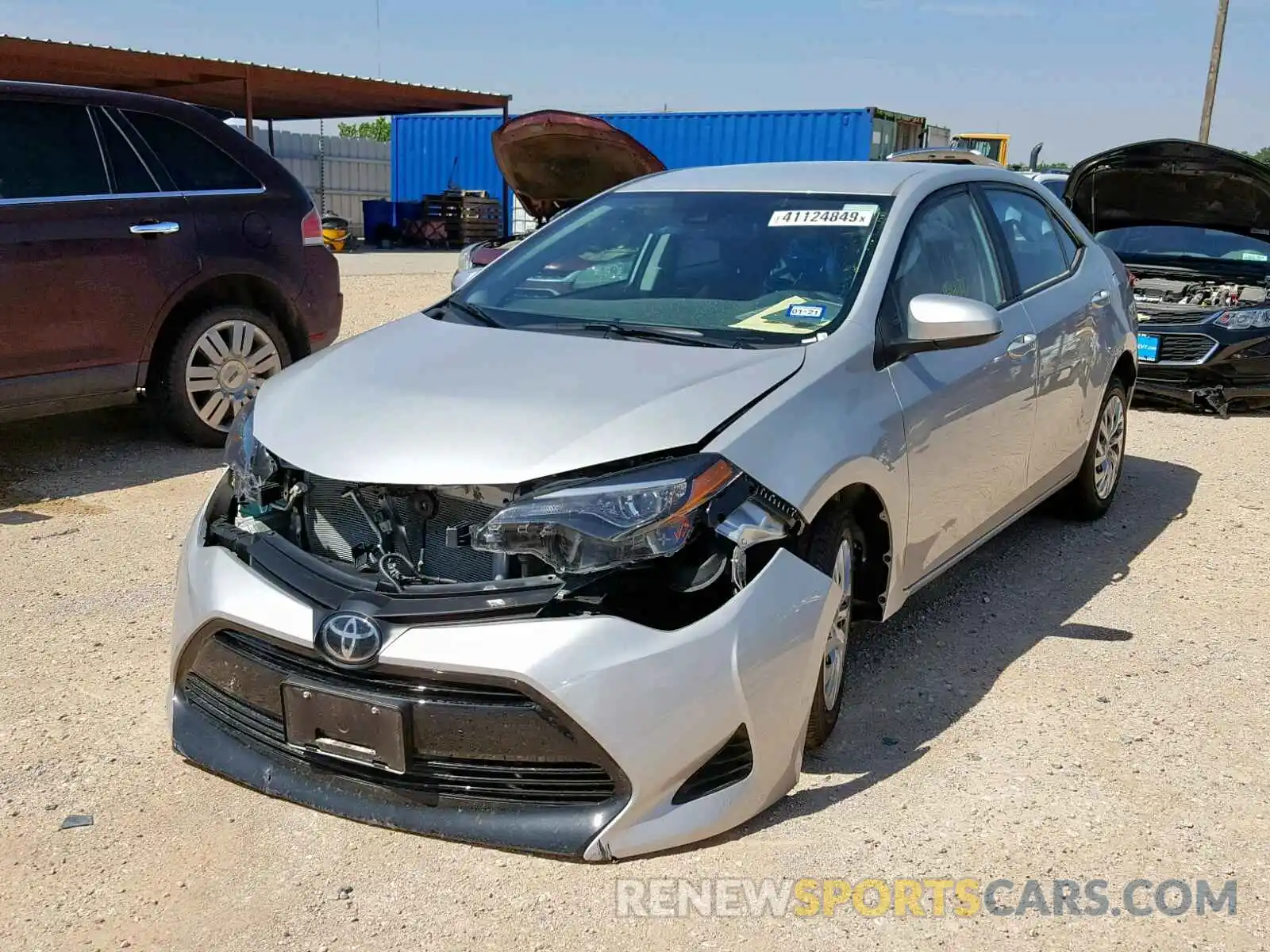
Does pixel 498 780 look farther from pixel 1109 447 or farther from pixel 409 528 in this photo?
pixel 1109 447

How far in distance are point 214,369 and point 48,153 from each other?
129 cm

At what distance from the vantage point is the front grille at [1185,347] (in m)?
7.98

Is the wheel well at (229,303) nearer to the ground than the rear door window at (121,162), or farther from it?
nearer to the ground

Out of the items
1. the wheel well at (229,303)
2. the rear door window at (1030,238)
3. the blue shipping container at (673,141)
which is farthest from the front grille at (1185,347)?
the blue shipping container at (673,141)

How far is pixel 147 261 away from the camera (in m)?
5.79

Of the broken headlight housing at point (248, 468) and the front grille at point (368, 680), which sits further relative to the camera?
the broken headlight housing at point (248, 468)

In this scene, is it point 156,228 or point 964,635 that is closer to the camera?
point 964,635

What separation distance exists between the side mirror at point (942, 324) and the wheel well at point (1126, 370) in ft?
7.47

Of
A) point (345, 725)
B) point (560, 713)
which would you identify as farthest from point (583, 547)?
point (345, 725)

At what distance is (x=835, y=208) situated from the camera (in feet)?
12.4

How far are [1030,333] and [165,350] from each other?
14.0 ft

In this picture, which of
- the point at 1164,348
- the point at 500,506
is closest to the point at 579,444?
the point at 500,506

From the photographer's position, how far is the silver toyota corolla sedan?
2.50m

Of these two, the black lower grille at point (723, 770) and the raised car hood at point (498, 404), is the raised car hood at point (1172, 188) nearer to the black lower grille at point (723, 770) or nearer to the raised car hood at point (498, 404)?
the raised car hood at point (498, 404)
